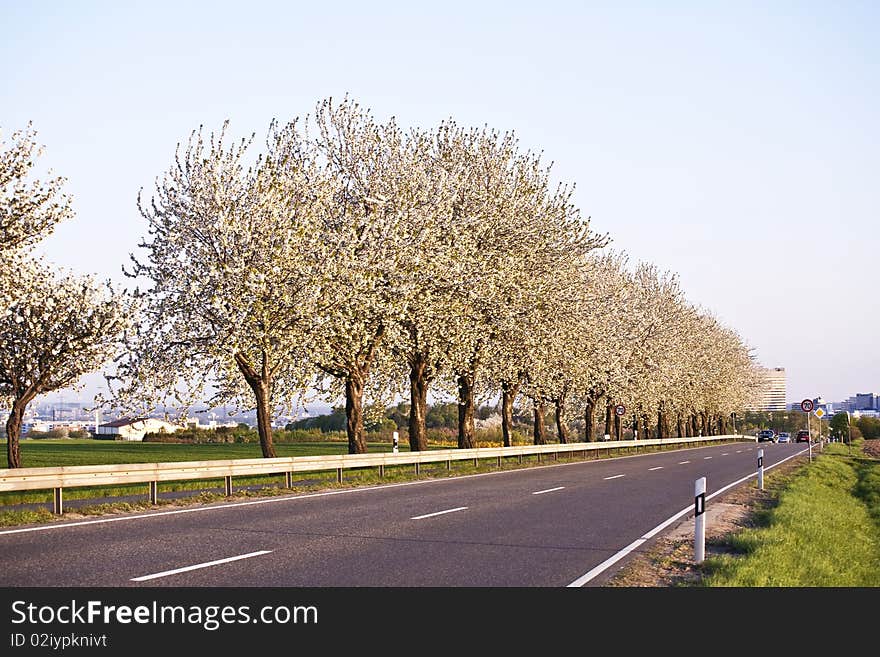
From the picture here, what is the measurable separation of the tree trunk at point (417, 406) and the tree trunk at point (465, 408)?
9.71ft

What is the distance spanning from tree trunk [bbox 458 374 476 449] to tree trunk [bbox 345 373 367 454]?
244 inches

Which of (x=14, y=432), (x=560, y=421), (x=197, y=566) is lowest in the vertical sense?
(x=560, y=421)

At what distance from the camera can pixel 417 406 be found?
108 ft

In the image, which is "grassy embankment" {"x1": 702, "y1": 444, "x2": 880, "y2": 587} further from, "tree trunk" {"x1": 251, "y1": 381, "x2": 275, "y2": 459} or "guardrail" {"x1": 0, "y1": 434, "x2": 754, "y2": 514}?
"tree trunk" {"x1": 251, "y1": 381, "x2": 275, "y2": 459}

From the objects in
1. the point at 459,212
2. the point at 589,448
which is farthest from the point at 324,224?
the point at 589,448

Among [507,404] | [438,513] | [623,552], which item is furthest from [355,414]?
[623,552]

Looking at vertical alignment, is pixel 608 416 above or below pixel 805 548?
above

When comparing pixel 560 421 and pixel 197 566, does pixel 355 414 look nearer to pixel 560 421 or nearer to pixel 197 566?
pixel 560 421

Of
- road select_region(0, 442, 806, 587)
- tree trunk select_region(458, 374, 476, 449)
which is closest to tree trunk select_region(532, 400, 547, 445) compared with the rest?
tree trunk select_region(458, 374, 476, 449)

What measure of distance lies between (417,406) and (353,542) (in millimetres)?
21283

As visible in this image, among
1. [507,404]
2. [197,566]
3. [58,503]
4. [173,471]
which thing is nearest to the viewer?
[197,566]

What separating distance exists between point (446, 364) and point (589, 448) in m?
14.2

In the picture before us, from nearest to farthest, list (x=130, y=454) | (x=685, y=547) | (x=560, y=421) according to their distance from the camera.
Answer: (x=685, y=547) < (x=130, y=454) < (x=560, y=421)

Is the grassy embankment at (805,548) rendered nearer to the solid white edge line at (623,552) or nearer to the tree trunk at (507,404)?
the solid white edge line at (623,552)
